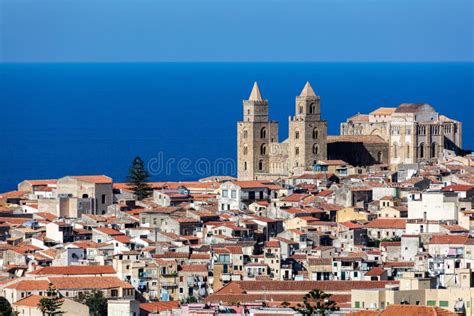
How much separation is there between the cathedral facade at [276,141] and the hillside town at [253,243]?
78cm

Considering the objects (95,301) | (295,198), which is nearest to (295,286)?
(95,301)

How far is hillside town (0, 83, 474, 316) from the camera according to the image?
163ft

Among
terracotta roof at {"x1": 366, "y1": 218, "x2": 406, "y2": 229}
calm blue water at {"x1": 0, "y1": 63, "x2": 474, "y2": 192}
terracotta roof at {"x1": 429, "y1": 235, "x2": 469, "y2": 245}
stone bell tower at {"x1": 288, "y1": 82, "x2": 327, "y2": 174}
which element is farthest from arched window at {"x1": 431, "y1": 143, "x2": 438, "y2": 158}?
→ terracotta roof at {"x1": 429, "y1": 235, "x2": 469, "y2": 245}

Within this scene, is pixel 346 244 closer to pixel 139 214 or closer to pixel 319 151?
pixel 139 214

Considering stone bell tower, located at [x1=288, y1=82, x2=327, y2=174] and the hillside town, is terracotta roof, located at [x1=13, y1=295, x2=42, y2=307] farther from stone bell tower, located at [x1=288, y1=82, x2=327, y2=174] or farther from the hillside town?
stone bell tower, located at [x1=288, y1=82, x2=327, y2=174]

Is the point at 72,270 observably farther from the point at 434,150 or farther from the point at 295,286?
the point at 434,150

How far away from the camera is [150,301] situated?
54.3m

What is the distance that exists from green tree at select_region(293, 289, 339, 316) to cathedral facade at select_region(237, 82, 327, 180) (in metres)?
41.4

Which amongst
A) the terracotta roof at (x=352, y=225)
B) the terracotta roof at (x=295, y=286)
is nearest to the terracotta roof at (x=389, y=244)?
the terracotta roof at (x=352, y=225)

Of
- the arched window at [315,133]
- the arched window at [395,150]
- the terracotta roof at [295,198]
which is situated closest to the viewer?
the terracotta roof at [295,198]

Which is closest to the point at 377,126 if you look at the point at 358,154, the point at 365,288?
the point at 358,154

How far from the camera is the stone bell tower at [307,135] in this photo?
88.3 meters

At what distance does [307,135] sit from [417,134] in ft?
14.8

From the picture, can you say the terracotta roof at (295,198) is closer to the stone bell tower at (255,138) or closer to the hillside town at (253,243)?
the hillside town at (253,243)
